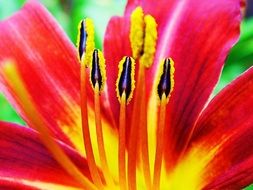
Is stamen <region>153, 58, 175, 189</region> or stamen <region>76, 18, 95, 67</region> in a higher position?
stamen <region>76, 18, 95, 67</region>

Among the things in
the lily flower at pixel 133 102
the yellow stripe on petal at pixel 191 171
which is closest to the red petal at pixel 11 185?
the lily flower at pixel 133 102

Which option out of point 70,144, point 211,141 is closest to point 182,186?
point 211,141

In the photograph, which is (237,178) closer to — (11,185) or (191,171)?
(191,171)

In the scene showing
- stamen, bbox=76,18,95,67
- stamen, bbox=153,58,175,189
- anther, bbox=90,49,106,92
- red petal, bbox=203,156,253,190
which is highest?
stamen, bbox=76,18,95,67

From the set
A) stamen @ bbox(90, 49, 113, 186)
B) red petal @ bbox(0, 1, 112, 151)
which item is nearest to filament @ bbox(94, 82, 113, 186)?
stamen @ bbox(90, 49, 113, 186)

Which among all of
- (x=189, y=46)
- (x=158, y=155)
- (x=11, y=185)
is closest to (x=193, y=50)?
(x=189, y=46)

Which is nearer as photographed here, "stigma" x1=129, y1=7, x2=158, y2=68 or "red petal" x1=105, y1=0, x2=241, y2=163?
"stigma" x1=129, y1=7, x2=158, y2=68

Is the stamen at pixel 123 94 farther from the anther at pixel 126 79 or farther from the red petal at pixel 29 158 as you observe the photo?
the red petal at pixel 29 158

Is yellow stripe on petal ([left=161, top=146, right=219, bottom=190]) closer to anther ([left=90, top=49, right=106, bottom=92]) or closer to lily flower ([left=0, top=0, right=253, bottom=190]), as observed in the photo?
lily flower ([left=0, top=0, right=253, bottom=190])
